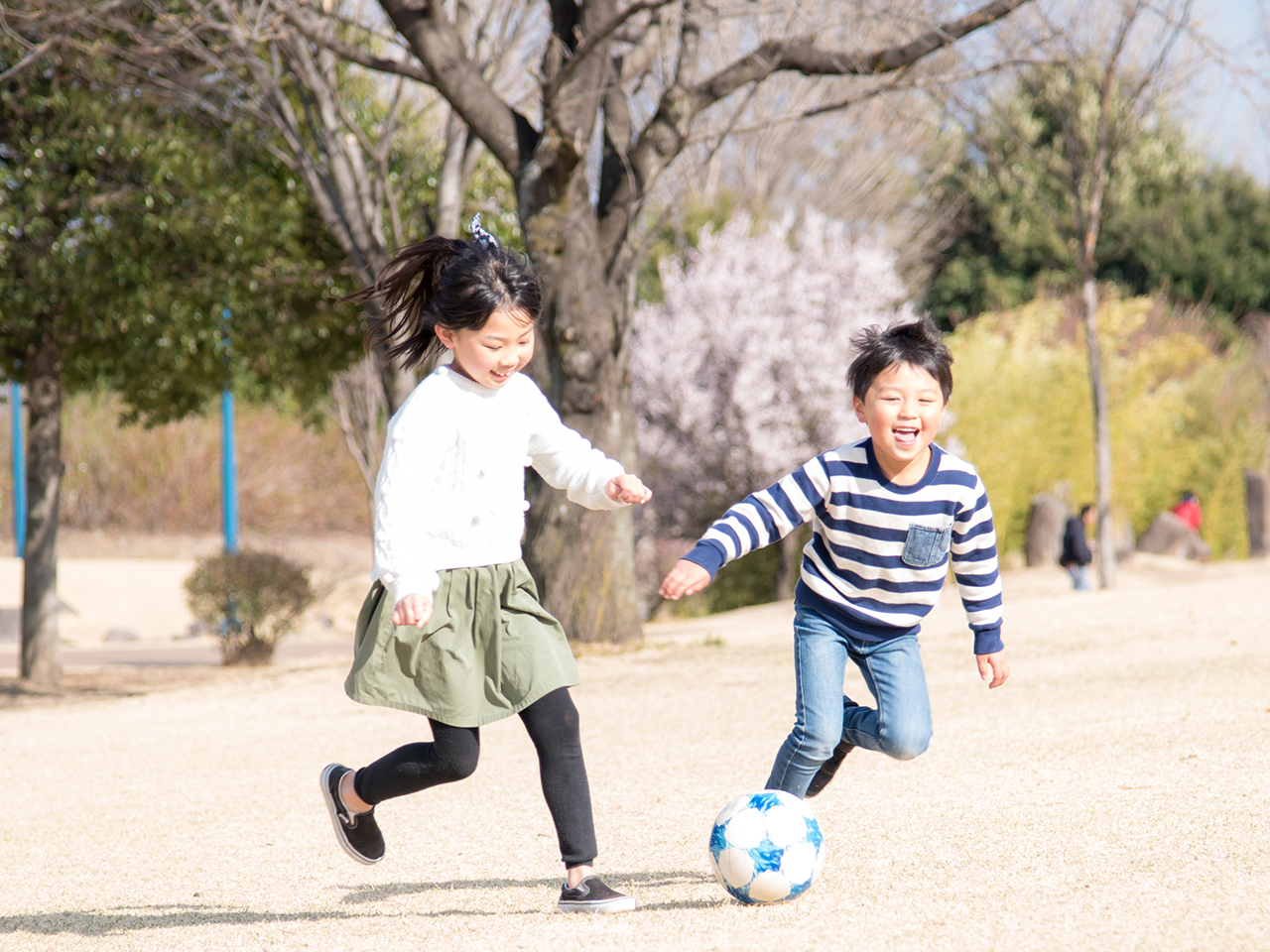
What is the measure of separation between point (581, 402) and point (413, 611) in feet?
21.3

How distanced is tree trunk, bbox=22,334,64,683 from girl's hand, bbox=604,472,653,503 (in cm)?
886

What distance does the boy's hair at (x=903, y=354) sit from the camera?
3324 millimetres

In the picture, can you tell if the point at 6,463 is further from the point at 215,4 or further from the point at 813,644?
the point at 813,644

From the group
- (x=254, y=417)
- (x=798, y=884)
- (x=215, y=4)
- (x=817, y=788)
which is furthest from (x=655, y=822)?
(x=254, y=417)

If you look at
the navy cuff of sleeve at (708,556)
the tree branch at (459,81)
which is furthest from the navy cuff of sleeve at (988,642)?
the tree branch at (459,81)

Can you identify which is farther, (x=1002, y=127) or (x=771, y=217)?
(x=771, y=217)

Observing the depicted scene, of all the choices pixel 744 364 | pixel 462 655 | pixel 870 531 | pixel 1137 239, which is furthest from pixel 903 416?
pixel 1137 239

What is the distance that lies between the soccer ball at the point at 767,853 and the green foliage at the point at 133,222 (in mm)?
7535

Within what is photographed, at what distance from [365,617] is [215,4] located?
763 cm

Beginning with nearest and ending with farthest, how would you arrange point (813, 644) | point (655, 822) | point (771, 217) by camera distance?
point (813, 644) < point (655, 822) < point (771, 217)

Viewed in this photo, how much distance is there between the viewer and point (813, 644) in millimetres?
3342

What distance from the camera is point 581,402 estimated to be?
931 centimetres

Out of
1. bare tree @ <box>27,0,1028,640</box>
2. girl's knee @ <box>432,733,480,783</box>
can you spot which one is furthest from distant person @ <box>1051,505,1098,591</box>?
girl's knee @ <box>432,733,480,783</box>

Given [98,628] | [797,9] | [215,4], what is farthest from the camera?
[98,628]
